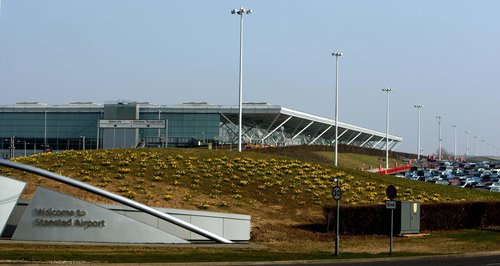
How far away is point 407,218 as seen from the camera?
126ft

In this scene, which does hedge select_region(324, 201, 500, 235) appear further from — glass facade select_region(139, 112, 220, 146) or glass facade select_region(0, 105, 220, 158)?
glass facade select_region(139, 112, 220, 146)

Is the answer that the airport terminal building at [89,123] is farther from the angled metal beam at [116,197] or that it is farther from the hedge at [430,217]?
the angled metal beam at [116,197]

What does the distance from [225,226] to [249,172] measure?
15841 millimetres

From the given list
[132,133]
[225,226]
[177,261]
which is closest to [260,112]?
[132,133]

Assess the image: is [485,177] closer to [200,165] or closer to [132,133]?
[132,133]

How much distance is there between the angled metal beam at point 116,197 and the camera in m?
29.8

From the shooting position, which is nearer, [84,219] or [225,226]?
[84,219]

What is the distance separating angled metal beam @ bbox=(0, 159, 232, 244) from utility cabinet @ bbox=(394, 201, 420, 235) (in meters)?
10.2

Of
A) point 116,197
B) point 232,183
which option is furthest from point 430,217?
point 116,197

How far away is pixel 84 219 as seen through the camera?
98.5ft

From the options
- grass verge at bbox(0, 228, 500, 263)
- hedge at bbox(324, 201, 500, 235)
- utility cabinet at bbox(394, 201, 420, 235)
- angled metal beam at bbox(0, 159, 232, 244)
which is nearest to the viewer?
grass verge at bbox(0, 228, 500, 263)

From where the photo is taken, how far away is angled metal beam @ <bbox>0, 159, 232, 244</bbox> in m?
29.8

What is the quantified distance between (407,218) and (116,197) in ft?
52.9

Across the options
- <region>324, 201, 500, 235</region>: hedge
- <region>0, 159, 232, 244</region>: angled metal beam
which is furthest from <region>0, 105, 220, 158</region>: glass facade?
<region>0, 159, 232, 244</region>: angled metal beam
